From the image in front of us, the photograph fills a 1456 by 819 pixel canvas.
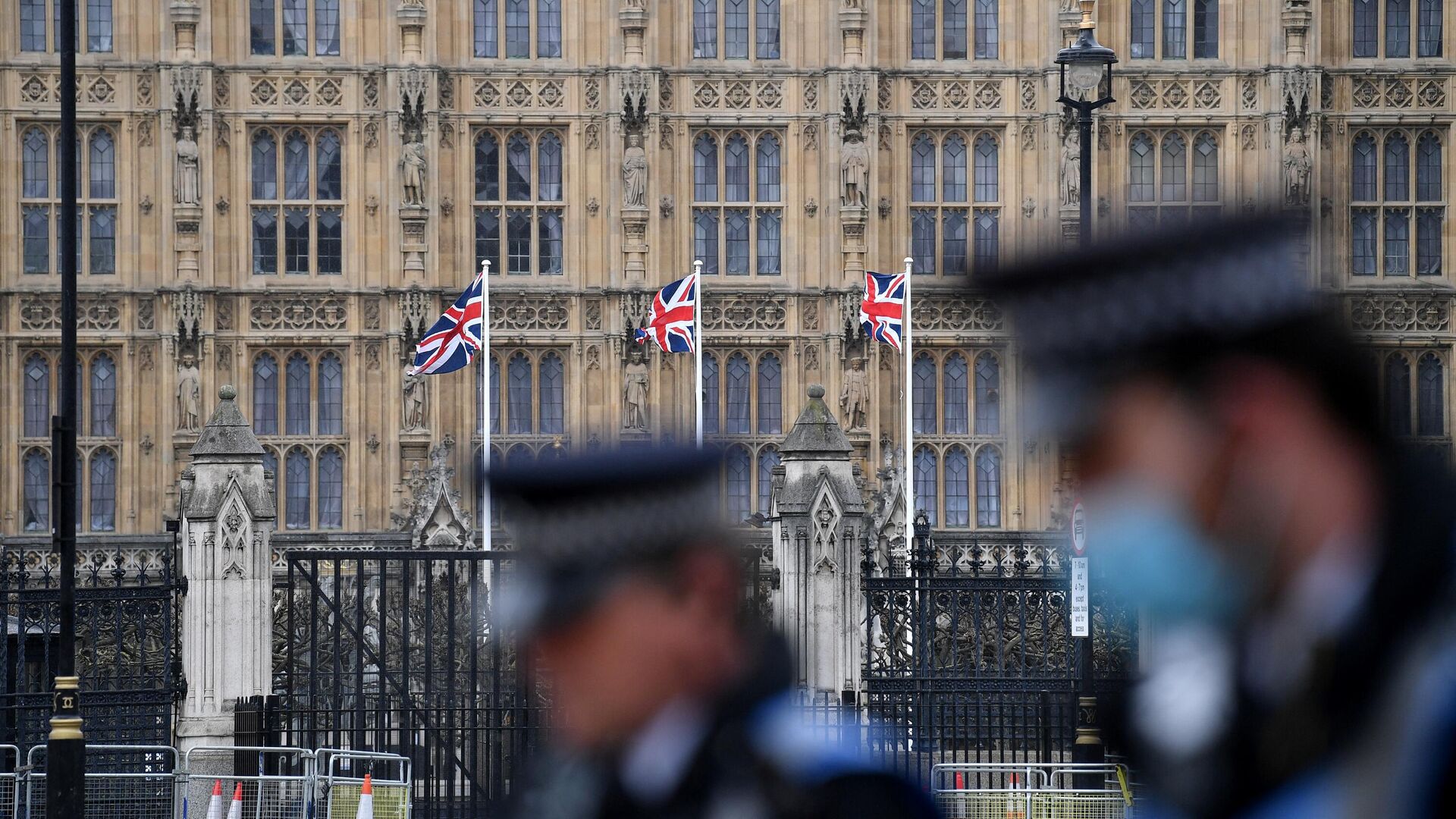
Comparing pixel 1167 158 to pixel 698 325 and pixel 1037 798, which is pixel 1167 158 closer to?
pixel 698 325

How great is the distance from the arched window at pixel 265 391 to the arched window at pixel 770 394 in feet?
23.1

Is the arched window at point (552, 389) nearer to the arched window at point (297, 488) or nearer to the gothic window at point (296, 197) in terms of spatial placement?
the gothic window at point (296, 197)

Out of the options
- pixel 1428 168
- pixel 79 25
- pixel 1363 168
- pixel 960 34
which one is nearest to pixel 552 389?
pixel 960 34

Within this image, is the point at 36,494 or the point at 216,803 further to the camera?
the point at 36,494

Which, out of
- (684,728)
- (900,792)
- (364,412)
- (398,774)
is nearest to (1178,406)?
(900,792)

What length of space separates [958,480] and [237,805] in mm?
21611

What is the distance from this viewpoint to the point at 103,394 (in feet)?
110

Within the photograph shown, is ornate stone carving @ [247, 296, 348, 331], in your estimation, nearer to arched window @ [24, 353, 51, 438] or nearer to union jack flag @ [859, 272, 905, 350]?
arched window @ [24, 353, 51, 438]

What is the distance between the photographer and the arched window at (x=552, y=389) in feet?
112

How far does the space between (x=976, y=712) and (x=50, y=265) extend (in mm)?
21617

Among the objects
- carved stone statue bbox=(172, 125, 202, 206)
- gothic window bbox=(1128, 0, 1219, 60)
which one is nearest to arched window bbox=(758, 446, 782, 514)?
gothic window bbox=(1128, 0, 1219, 60)

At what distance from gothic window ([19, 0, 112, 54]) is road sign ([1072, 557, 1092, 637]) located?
73.1 feet

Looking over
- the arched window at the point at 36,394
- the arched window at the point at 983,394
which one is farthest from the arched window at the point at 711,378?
the arched window at the point at 36,394

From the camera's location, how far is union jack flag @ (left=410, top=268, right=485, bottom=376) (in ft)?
94.8
